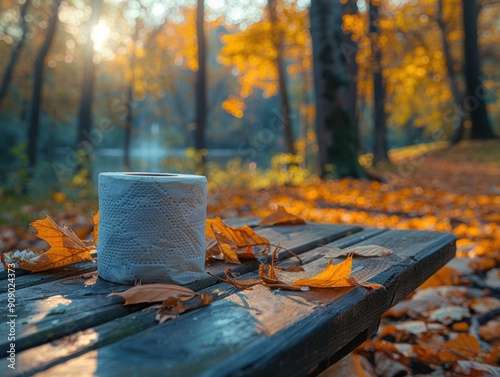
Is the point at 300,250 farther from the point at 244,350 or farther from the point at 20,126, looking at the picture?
the point at 20,126

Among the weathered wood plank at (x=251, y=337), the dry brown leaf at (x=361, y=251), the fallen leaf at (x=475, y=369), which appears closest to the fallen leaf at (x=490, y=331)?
the fallen leaf at (x=475, y=369)

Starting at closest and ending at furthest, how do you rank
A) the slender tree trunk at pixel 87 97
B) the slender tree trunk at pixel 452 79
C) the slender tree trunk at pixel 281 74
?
1. the slender tree trunk at pixel 87 97
2. the slender tree trunk at pixel 281 74
3. the slender tree trunk at pixel 452 79

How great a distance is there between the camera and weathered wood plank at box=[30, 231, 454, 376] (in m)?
0.74

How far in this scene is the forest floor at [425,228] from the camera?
6.17 feet

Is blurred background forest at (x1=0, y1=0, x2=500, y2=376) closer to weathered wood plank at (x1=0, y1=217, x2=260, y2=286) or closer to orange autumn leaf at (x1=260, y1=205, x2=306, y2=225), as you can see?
orange autumn leaf at (x1=260, y1=205, x2=306, y2=225)

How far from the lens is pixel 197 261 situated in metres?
1.22

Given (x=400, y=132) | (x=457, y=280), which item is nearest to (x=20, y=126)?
(x=457, y=280)

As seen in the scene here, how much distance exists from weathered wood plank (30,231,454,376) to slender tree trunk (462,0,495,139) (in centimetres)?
1693

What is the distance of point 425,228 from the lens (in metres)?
3.87

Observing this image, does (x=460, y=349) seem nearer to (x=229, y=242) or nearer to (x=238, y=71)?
(x=229, y=242)

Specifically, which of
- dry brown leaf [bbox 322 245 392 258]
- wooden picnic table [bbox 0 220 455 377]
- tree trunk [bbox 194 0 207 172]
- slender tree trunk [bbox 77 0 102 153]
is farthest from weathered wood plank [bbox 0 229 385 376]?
slender tree trunk [bbox 77 0 102 153]

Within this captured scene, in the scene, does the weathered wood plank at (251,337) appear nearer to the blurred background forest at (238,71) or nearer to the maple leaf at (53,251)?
the maple leaf at (53,251)

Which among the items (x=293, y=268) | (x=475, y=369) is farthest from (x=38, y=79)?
(x=475, y=369)

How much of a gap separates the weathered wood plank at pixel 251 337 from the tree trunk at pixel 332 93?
7178 mm
